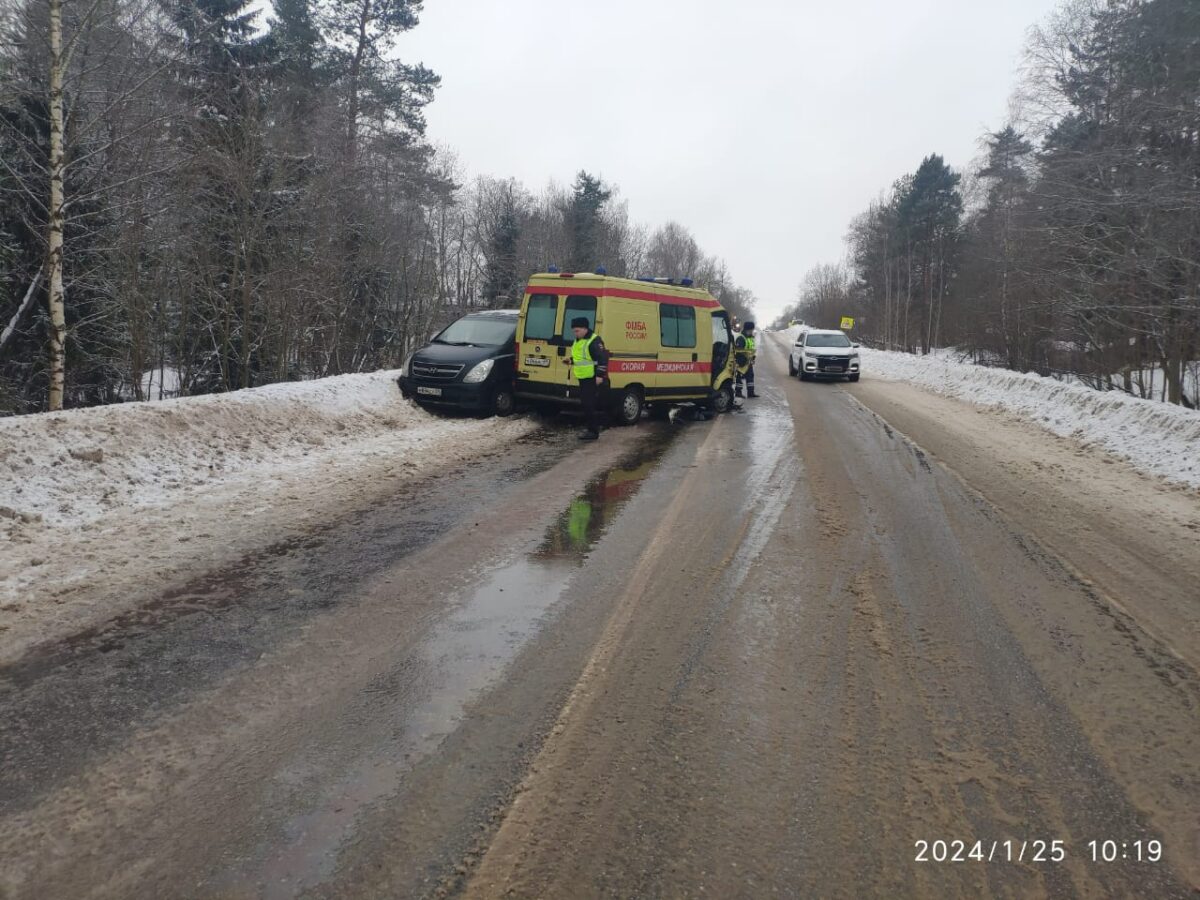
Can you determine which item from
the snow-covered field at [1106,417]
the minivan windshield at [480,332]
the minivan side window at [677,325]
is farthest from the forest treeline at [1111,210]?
the minivan windshield at [480,332]

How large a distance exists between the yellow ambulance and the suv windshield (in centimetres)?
1324

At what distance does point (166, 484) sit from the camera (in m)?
7.02

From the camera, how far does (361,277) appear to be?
20.2 meters

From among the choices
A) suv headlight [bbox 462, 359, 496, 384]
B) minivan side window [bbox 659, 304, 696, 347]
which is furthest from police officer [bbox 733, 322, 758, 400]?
suv headlight [bbox 462, 359, 496, 384]

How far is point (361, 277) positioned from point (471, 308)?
14087 millimetres

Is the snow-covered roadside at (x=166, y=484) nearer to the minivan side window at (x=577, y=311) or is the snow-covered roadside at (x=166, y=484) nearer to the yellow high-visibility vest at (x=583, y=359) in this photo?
the yellow high-visibility vest at (x=583, y=359)

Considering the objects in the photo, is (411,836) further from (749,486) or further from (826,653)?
(749,486)

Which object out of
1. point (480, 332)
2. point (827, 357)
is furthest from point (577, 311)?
point (827, 357)

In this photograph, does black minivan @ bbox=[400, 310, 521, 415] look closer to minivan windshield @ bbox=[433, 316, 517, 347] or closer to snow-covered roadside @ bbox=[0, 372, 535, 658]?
minivan windshield @ bbox=[433, 316, 517, 347]

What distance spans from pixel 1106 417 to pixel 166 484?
1404cm

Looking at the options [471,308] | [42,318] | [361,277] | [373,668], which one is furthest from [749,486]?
[471,308]

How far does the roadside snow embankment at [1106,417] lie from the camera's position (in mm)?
9133

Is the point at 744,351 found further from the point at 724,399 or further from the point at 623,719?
the point at 623,719

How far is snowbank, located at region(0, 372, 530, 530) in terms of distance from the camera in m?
6.23
